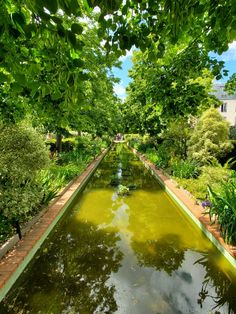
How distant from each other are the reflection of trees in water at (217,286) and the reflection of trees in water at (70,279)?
187cm

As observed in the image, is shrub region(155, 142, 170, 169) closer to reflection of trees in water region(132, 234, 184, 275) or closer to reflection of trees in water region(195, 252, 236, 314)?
reflection of trees in water region(132, 234, 184, 275)

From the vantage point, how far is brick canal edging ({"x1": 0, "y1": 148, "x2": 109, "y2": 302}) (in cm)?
507

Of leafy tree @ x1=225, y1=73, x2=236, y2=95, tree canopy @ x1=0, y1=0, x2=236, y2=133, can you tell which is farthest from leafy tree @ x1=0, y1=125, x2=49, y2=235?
leafy tree @ x1=225, y1=73, x2=236, y2=95

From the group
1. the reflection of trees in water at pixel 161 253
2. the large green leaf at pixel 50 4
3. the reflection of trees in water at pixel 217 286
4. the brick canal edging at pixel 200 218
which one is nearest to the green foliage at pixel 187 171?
the brick canal edging at pixel 200 218

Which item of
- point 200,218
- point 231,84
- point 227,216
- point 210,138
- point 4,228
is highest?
point 231,84

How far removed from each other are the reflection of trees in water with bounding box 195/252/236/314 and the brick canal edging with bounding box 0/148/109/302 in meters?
3.55

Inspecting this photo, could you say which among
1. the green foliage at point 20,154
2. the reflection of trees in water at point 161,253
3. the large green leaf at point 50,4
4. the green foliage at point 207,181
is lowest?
the reflection of trees in water at point 161,253

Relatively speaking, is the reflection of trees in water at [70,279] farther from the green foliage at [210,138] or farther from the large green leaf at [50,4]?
the green foliage at [210,138]

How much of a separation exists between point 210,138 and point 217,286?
1090 cm

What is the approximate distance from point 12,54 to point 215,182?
33.4 ft

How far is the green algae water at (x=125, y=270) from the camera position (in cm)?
488

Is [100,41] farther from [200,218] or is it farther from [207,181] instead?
[207,181]

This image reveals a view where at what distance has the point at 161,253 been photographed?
700 cm

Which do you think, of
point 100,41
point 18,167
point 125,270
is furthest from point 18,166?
point 100,41
